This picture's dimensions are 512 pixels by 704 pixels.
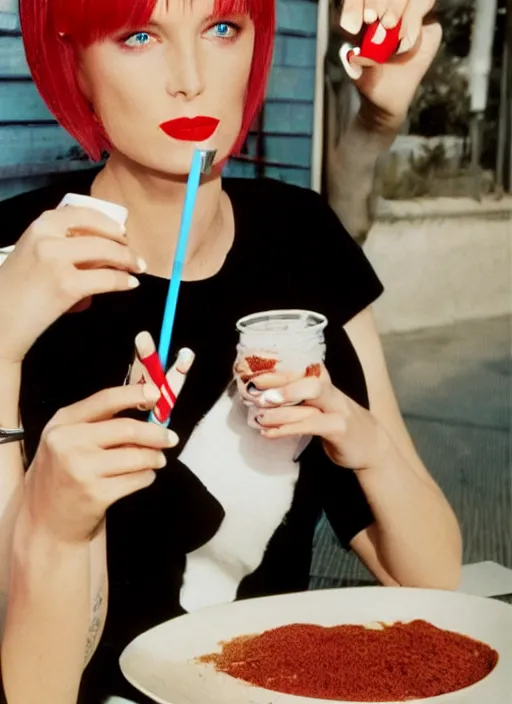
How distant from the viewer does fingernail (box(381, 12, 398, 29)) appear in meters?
0.92

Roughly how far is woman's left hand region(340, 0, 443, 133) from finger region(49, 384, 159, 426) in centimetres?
46

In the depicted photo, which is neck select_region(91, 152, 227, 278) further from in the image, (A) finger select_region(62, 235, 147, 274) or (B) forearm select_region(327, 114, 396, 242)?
(B) forearm select_region(327, 114, 396, 242)

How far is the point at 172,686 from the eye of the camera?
777 mm

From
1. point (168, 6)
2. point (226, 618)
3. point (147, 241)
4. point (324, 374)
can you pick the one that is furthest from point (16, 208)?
point (226, 618)

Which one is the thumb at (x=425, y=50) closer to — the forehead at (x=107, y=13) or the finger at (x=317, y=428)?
the forehead at (x=107, y=13)

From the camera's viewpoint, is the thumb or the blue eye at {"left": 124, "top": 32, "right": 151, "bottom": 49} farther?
the thumb

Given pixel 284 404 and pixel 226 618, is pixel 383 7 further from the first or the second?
pixel 226 618

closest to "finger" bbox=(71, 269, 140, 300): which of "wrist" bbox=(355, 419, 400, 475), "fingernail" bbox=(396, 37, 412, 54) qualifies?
"wrist" bbox=(355, 419, 400, 475)

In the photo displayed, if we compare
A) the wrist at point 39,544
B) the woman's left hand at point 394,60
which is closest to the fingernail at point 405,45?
the woman's left hand at point 394,60

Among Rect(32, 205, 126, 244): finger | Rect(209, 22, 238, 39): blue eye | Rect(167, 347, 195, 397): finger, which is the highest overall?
Rect(209, 22, 238, 39): blue eye

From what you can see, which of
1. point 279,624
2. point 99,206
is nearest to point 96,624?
point 279,624

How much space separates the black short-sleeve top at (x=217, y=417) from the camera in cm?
86

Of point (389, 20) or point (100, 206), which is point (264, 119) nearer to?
point (389, 20)

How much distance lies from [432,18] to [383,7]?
0.08 meters
